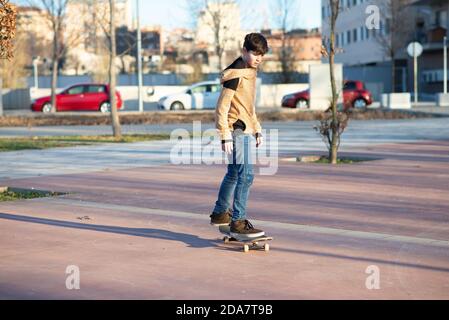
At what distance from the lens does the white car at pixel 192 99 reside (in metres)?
43.3

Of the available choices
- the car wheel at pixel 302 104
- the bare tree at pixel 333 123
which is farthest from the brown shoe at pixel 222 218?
the car wheel at pixel 302 104

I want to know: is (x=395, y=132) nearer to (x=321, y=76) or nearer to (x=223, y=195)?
(x=321, y=76)

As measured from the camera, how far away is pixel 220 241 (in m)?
8.43

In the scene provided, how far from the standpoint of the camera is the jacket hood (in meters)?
8.06

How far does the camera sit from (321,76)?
38062 millimetres

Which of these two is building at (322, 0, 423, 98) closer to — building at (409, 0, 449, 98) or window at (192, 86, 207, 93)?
building at (409, 0, 449, 98)

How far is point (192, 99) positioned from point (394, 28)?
21470 millimetres

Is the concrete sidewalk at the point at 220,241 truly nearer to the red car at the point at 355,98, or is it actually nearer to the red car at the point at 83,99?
the red car at the point at 355,98

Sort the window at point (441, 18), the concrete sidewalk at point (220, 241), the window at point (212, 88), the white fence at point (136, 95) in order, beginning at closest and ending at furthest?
the concrete sidewalk at point (220, 241) → the window at point (212, 88) → the white fence at point (136, 95) → the window at point (441, 18)

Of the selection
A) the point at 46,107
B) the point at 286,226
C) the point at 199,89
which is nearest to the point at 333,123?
the point at 286,226

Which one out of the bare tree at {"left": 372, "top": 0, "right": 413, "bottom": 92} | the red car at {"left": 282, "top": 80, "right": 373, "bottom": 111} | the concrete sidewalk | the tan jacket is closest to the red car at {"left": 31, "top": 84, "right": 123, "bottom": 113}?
the red car at {"left": 282, "top": 80, "right": 373, "bottom": 111}

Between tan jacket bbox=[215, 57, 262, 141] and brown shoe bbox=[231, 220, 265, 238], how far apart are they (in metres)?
0.82

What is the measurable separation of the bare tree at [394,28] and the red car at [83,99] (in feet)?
75.5

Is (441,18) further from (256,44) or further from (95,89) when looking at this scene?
(256,44)
